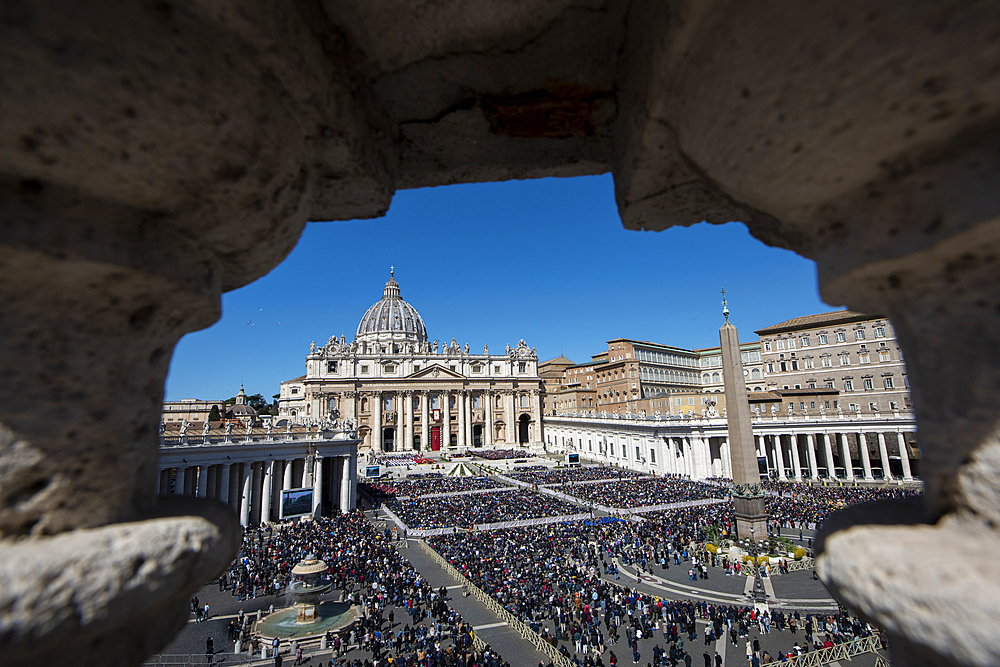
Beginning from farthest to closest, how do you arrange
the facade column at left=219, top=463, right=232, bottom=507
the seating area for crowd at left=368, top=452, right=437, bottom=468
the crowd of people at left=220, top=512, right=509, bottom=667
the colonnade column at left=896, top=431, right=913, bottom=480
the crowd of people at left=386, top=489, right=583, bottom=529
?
the seating area for crowd at left=368, top=452, right=437, bottom=468 < the colonnade column at left=896, top=431, right=913, bottom=480 < the crowd of people at left=386, top=489, right=583, bottom=529 < the facade column at left=219, top=463, right=232, bottom=507 < the crowd of people at left=220, top=512, right=509, bottom=667

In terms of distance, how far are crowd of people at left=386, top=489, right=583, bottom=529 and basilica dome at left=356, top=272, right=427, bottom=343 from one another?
185 ft

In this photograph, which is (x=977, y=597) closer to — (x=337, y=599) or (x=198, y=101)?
(x=198, y=101)

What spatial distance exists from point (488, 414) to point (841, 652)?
2439 inches

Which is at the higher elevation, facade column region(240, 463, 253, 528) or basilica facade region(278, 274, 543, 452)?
basilica facade region(278, 274, 543, 452)

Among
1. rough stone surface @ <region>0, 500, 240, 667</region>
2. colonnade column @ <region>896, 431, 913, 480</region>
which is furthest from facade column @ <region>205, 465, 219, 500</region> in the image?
colonnade column @ <region>896, 431, 913, 480</region>

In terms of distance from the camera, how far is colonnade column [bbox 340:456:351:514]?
29.2 m

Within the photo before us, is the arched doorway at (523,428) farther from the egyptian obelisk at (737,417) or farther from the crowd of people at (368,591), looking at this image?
the egyptian obelisk at (737,417)

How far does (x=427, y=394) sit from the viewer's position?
6994 cm

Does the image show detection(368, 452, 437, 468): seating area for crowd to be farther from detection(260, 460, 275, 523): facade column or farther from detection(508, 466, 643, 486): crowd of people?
detection(260, 460, 275, 523): facade column

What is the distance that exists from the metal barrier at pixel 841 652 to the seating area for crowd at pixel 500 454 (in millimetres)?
45456

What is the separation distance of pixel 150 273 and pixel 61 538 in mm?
874

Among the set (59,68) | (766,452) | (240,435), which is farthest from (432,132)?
(766,452)

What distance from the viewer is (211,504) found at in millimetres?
2193

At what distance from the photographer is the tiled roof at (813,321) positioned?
42.4m
